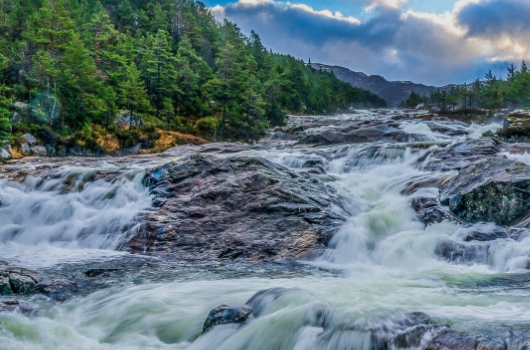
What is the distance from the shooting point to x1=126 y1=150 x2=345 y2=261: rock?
27.9 feet

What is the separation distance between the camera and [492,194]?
867cm

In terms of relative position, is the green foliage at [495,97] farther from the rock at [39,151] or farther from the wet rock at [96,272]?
the wet rock at [96,272]

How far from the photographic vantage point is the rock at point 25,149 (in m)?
23.5

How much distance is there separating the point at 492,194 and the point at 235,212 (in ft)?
19.3

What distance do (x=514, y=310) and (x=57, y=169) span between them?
1486 cm

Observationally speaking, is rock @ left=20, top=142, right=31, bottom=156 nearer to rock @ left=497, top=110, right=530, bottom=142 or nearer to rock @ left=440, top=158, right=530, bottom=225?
rock @ left=440, top=158, right=530, bottom=225

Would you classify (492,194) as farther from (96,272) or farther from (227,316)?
(96,272)

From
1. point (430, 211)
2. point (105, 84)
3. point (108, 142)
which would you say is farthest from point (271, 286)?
point (105, 84)

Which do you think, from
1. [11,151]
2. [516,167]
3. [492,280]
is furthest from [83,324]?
[11,151]

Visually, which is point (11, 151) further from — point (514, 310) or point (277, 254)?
point (514, 310)

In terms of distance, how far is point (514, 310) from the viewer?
455cm

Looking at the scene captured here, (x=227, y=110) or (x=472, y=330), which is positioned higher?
(x=227, y=110)

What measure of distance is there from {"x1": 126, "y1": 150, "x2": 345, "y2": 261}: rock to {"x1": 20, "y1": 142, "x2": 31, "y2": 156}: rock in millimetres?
15890

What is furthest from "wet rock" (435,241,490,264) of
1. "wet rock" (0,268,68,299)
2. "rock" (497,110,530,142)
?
"rock" (497,110,530,142)
